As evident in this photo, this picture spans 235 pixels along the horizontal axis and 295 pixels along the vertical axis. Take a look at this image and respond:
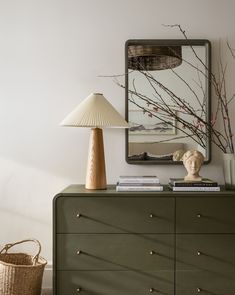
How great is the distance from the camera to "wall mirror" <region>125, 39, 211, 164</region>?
2.58 meters

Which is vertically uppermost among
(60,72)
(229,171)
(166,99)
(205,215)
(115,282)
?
(60,72)

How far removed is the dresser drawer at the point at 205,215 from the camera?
7.14 feet

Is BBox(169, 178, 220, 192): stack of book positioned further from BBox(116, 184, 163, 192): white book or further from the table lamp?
the table lamp

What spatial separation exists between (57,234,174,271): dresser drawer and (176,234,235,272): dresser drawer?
0.06m

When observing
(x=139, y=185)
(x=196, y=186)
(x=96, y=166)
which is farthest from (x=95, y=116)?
(x=196, y=186)

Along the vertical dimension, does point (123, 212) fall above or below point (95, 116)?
below

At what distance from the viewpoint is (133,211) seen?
218 centimetres

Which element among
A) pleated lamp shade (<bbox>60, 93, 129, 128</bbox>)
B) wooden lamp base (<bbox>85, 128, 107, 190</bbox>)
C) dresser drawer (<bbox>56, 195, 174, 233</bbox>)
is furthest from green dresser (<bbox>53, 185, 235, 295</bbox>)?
pleated lamp shade (<bbox>60, 93, 129, 128</bbox>)

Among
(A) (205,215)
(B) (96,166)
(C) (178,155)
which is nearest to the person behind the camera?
(A) (205,215)

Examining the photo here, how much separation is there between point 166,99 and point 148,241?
980mm

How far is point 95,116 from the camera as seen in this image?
2248mm

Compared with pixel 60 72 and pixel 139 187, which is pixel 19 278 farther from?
pixel 60 72

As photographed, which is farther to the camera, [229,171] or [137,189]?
[229,171]

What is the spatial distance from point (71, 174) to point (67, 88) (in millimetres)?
595
